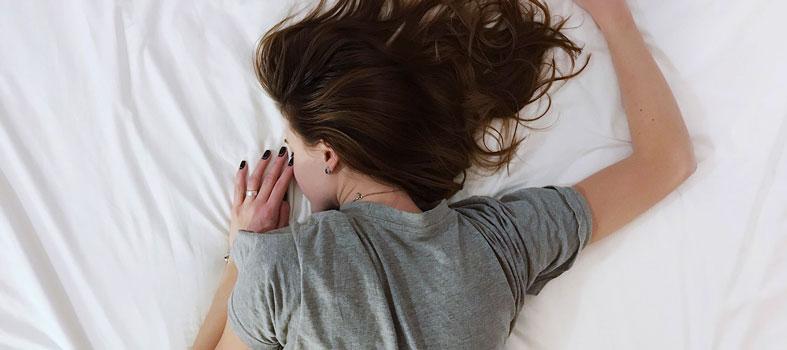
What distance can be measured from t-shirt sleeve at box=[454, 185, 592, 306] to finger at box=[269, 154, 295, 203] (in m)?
0.31

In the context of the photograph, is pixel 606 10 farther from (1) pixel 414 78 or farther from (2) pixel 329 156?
(2) pixel 329 156

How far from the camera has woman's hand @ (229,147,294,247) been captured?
1145 mm

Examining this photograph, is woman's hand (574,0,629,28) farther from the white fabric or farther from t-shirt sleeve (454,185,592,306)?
t-shirt sleeve (454,185,592,306)

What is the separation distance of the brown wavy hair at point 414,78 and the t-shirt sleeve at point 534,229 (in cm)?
11

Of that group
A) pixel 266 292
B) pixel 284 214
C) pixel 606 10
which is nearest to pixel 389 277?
pixel 266 292

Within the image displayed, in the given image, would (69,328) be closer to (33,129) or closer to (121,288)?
(121,288)

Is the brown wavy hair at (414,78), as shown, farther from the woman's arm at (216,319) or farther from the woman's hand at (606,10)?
the woman's arm at (216,319)

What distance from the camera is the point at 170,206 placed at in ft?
3.88

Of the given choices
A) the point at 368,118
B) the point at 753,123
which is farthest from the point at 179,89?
the point at 753,123

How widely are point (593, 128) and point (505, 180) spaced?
186mm

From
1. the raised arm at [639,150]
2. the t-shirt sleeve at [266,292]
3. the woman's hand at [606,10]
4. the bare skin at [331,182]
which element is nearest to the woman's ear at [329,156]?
the bare skin at [331,182]

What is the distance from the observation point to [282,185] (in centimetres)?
117

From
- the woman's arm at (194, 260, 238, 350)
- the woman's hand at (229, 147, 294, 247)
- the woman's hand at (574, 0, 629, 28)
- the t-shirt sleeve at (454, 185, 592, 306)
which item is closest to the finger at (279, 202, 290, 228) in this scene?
the woman's hand at (229, 147, 294, 247)

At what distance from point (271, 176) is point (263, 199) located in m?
0.05
